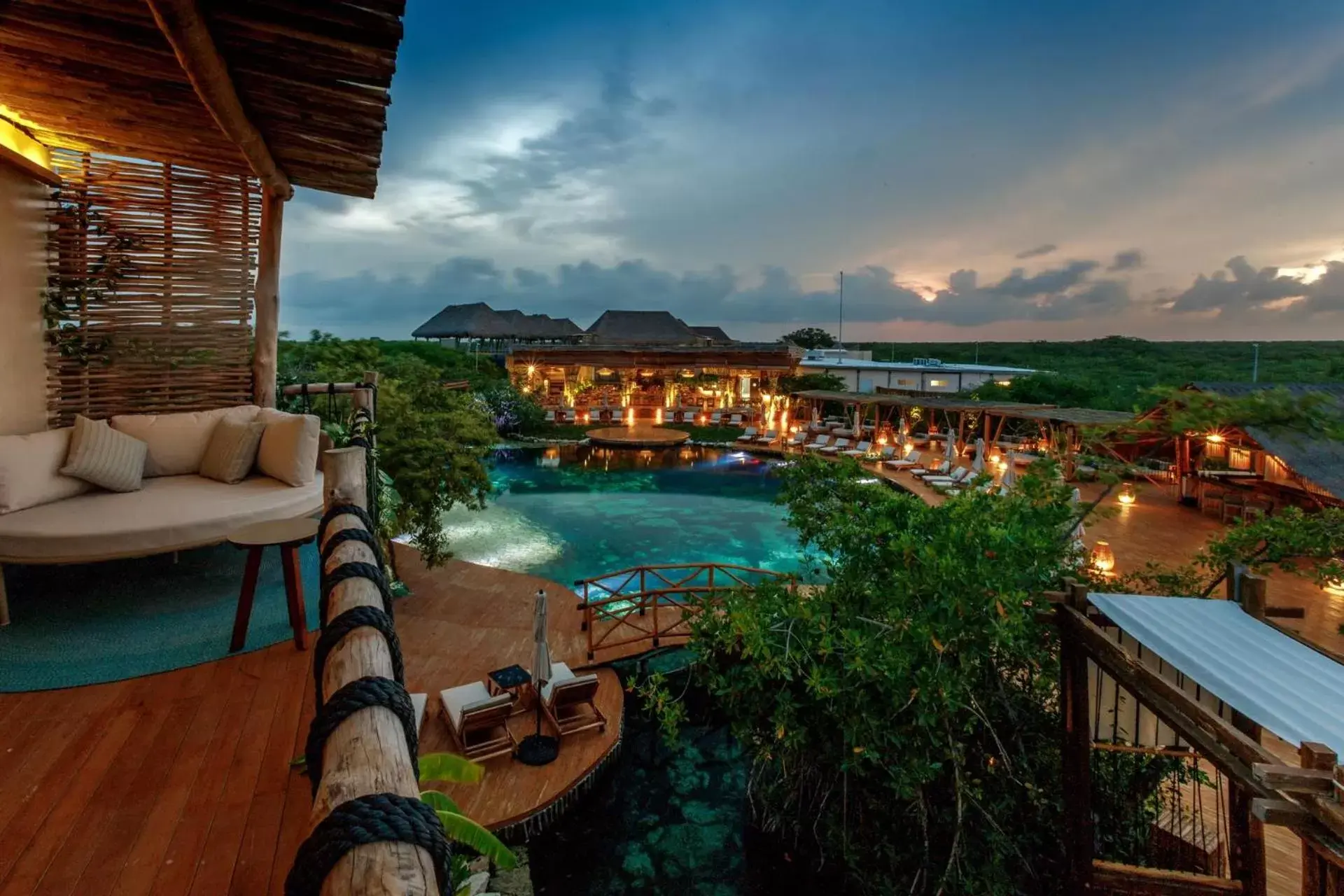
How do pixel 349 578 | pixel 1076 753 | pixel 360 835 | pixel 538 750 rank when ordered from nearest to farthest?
pixel 360 835 < pixel 349 578 < pixel 1076 753 < pixel 538 750

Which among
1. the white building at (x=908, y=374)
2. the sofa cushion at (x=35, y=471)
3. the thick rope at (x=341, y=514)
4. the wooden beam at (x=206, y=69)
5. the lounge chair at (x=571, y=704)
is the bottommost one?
the lounge chair at (x=571, y=704)

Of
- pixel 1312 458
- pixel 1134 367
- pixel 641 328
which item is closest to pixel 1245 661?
pixel 1312 458

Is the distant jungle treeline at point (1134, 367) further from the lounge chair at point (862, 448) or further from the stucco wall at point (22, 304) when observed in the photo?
the stucco wall at point (22, 304)

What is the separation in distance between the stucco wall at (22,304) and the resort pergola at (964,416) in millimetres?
14158

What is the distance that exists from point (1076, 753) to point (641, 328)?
34.0 metres

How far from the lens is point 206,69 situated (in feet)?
10.0

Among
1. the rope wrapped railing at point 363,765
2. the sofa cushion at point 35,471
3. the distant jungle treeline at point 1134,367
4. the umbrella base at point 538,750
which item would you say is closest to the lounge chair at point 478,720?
the umbrella base at point 538,750

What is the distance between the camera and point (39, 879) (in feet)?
6.06

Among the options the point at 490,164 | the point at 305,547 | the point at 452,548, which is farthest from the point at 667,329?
the point at 305,547

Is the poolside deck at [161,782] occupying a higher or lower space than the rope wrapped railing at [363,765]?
lower

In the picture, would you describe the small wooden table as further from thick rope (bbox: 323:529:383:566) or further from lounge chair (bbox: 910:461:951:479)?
lounge chair (bbox: 910:461:951:479)

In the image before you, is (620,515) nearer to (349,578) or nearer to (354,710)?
(349,578)

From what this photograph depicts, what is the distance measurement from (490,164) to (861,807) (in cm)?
4267

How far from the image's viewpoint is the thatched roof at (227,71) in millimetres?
2744
